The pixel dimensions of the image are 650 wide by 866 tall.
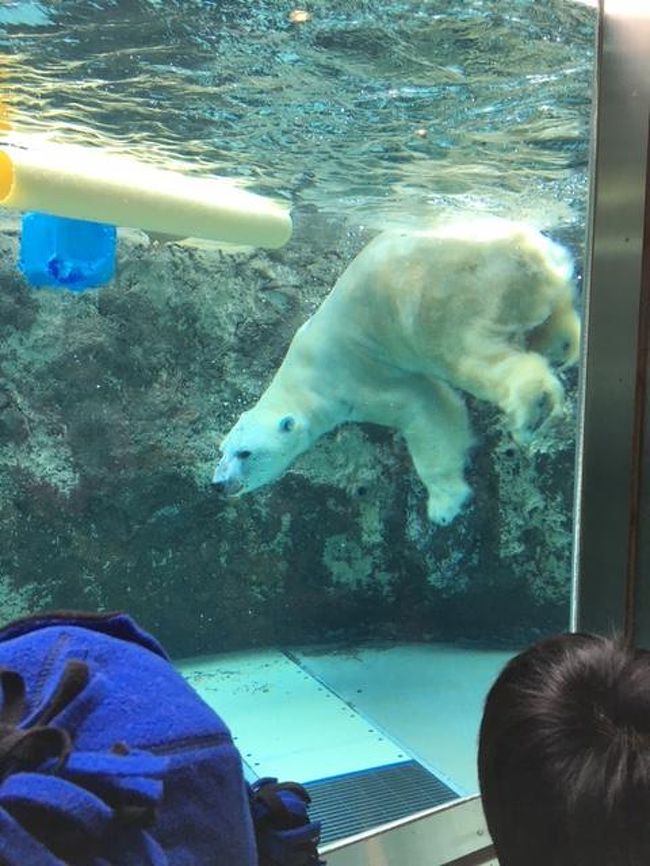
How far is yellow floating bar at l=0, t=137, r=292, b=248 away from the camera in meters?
1.95

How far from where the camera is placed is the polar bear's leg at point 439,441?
11.7 feet

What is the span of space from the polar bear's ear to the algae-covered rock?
1008 mm

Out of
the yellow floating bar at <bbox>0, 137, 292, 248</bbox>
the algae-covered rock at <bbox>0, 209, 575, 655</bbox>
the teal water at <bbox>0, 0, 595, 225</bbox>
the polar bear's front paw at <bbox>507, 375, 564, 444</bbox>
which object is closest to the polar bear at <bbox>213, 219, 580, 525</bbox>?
the polar bear's front paw at <bbox>507, 375, 564, 444</bbox>

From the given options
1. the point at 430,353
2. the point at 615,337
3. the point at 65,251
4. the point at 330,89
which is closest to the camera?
the point at 615,337

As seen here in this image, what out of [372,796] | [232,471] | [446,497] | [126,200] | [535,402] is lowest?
[372,796]

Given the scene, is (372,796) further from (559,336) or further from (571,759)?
(559,336)

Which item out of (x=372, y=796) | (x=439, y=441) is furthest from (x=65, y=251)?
(x=439, y=441)

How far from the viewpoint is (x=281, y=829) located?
2.37 ft

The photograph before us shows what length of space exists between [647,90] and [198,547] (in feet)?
11.8

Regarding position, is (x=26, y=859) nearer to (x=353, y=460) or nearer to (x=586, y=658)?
(x=586, y=658)

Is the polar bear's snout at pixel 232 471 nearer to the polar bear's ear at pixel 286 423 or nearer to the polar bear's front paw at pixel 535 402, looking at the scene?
the polar bear's ear at pixel 286 423

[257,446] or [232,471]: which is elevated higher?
[257,446]

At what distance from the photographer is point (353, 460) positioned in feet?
15.3

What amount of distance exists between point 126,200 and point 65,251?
20 cm
